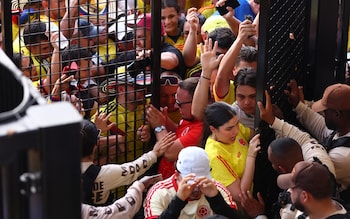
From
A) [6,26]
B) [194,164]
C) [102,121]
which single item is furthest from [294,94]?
[6,26]

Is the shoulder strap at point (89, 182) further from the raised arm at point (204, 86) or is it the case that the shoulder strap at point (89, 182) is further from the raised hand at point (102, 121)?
the raised arm at point (204, 86)

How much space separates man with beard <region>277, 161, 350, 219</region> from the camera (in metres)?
3.02

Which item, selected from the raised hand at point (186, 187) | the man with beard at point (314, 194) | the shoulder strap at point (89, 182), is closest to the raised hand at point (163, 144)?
the shoulder strap at point (89, 182)

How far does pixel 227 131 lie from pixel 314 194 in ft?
2.55

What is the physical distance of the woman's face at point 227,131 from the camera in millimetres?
3676

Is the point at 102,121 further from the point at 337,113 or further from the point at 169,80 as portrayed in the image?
the point at 337,113

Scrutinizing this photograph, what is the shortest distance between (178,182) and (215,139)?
524 millimetres

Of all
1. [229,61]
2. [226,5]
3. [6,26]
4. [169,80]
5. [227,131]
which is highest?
[6,26]

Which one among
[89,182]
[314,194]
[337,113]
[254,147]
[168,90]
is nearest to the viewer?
[314,194]

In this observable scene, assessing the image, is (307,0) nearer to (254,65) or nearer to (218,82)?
(254,65)

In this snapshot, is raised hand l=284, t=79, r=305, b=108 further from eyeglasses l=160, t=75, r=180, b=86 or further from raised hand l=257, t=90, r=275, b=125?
eyeglasses l=160, t=75, r=180, b=86

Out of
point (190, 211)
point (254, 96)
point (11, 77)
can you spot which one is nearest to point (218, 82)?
point (254, 96)

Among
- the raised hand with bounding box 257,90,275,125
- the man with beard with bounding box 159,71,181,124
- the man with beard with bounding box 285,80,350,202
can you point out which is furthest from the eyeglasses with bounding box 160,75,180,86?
the man with beard with bounding box 285,80,350,202

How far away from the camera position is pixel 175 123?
435 centimetres
